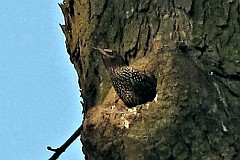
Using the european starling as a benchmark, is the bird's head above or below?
above

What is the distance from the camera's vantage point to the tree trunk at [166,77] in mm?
2691

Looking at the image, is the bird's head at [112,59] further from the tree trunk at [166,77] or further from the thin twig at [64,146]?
the thin twig at [64,146]

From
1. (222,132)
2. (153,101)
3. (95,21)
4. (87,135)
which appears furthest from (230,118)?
(95,21)

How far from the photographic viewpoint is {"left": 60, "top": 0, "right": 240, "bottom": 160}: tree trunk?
2691 mm

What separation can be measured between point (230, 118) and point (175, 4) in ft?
1.66

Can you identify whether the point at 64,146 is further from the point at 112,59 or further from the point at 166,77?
the point at 166,77

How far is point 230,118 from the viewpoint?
2.73 meters

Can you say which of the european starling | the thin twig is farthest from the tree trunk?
the thin twig

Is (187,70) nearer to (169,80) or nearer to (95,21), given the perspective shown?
(169,80)

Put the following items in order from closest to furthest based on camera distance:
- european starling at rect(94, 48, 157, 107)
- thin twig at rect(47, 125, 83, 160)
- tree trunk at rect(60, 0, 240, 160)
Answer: tree trunk at rect(60, 0, 240, 160) → european starling at rect(94, 48, 157, 107) → thin twig at rect(47, 125, 83, 160)

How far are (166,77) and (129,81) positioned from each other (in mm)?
192

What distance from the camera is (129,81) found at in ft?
9.71

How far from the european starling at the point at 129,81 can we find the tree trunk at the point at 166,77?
1.3 inches

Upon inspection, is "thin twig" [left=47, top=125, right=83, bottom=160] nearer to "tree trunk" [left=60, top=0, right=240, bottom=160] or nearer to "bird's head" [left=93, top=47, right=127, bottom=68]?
"tree trunk" [left=60, top=0, right=240, bottom=160]
